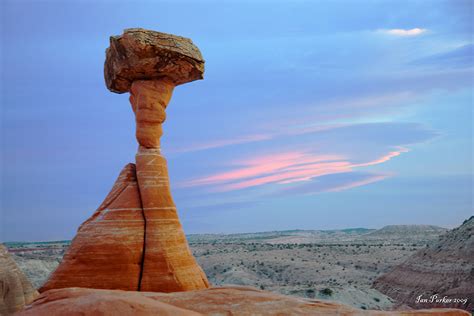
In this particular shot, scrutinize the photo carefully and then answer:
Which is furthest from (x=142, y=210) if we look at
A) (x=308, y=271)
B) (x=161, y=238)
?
(x=308, y=271)

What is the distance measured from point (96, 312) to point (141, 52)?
12.1 m

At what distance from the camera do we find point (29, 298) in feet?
53.1

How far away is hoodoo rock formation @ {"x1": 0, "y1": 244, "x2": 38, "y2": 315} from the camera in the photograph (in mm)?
15570

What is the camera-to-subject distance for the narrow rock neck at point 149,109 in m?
18.0

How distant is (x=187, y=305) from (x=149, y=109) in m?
10.8

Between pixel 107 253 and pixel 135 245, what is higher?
pixel 135 245

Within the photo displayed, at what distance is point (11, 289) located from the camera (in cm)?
1580

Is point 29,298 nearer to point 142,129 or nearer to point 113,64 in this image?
point 142,129

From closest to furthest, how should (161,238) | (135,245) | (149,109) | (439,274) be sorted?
1. (135,245)
2. (161,238)
3. (149,109)
4. (439,274)

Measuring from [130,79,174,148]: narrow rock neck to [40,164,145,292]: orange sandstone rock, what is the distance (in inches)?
119
